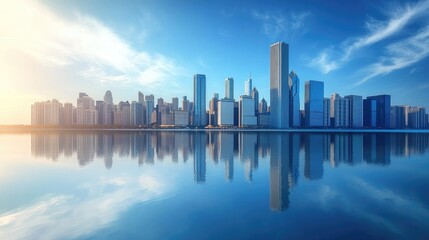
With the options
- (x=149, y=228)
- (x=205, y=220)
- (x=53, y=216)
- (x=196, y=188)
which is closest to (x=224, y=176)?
(x=196, y=188)

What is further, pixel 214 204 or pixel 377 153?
pixel 377 153

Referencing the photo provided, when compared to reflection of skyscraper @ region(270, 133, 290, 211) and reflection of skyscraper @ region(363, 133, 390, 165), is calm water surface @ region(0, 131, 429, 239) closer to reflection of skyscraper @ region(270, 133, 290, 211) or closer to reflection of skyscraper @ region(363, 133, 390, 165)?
reflection of skyscraper @ region(270, 133, 290, 211)

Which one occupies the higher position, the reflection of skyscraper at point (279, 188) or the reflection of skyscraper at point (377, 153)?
the reflection of skyscraper at point (279, 188)

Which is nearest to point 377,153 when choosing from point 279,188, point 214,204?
point 279,188

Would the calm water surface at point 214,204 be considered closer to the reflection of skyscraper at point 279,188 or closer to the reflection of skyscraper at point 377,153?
the reflection of skyscraper at point 279,188

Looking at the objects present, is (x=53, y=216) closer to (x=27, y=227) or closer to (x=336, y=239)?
(x=27, y=227)

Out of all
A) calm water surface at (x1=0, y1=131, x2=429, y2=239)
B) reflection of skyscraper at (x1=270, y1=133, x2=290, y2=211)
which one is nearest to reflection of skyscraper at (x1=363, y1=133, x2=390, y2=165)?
calm water surface at (x1=0, y1=131, x2=429, y2=239)

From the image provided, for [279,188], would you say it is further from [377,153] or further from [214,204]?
[377,153]

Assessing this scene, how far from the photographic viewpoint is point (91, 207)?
17.5 metres

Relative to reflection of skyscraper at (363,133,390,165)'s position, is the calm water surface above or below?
above

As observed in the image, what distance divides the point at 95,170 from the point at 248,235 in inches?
969

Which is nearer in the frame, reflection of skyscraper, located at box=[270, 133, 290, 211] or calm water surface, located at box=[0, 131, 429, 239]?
calm water surface, located at box=[0, 131, 429, 239]

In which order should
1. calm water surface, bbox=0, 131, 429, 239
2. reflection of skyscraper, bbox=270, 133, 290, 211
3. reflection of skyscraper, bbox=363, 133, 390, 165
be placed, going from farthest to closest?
reflection of skyscraper, bbox=363, 133, 390, 165, reflection of skyscraper, bbox=270, 133, 290, 211, calm water surface, bbox=0, 131, 429, 239

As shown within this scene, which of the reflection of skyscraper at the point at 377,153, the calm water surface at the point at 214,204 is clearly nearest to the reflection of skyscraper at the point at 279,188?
the calm water surface at the point at 214,204
